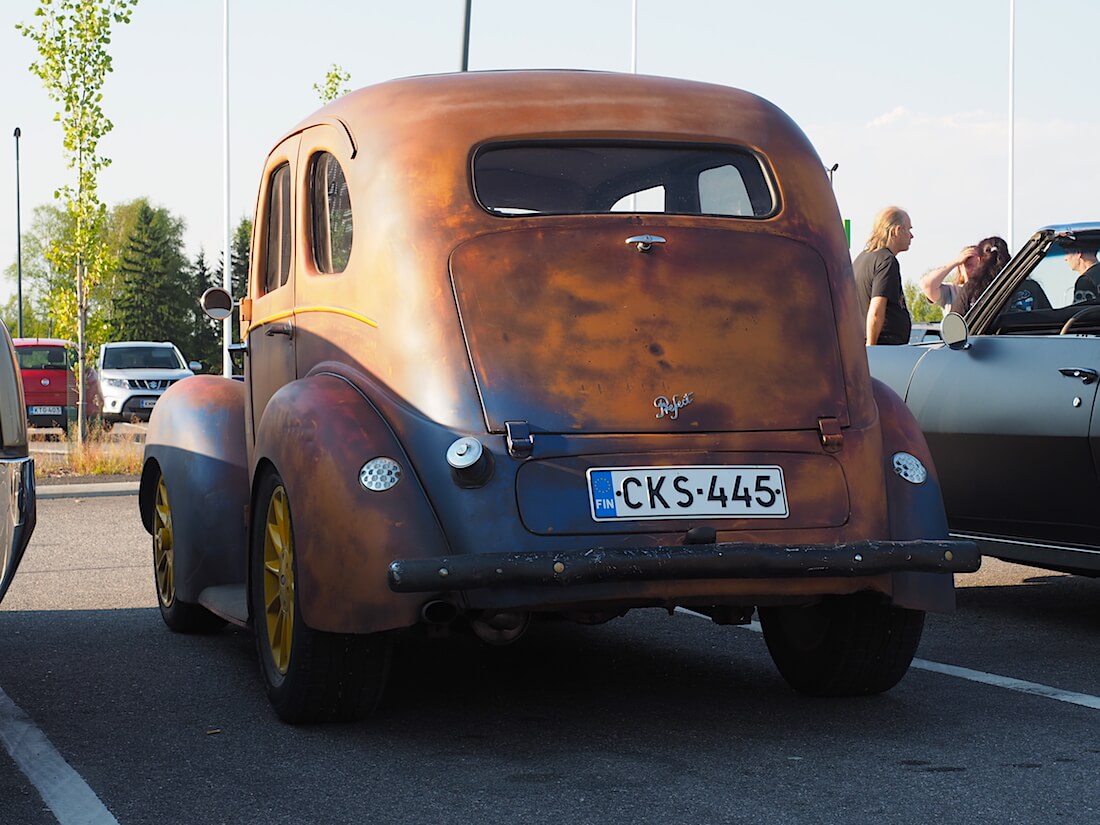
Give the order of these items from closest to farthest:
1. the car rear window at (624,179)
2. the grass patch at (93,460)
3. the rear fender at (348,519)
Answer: the rear fender at (348,519) < the car rear window at (624,179) < the grass patch at (93,460)

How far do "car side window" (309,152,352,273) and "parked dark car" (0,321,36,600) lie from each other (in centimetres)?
114

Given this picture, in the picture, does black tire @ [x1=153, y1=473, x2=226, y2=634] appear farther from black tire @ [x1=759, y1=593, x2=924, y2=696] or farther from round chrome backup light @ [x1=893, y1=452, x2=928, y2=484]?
round chrome backup light @ [x1=893, y1=452, x2=928, y2=484]

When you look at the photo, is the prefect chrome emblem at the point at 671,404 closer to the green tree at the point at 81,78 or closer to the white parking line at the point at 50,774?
the white parking line at the point at 50,774

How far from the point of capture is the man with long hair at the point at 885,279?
998 cm

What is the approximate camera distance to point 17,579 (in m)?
9.34

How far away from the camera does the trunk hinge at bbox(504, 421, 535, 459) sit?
498cm

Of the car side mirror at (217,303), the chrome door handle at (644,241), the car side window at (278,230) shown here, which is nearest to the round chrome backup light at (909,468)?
the chrome door handle at (644,241)

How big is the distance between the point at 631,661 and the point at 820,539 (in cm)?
168

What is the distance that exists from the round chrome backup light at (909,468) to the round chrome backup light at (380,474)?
1647 millimetres

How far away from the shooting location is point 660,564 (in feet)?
15.8

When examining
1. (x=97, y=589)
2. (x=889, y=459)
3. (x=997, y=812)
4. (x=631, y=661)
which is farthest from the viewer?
(x=97, y=589)

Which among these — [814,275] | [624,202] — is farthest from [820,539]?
[624,202]

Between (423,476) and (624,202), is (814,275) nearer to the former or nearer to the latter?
(624,202)

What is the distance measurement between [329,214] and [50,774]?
7.30 feet
